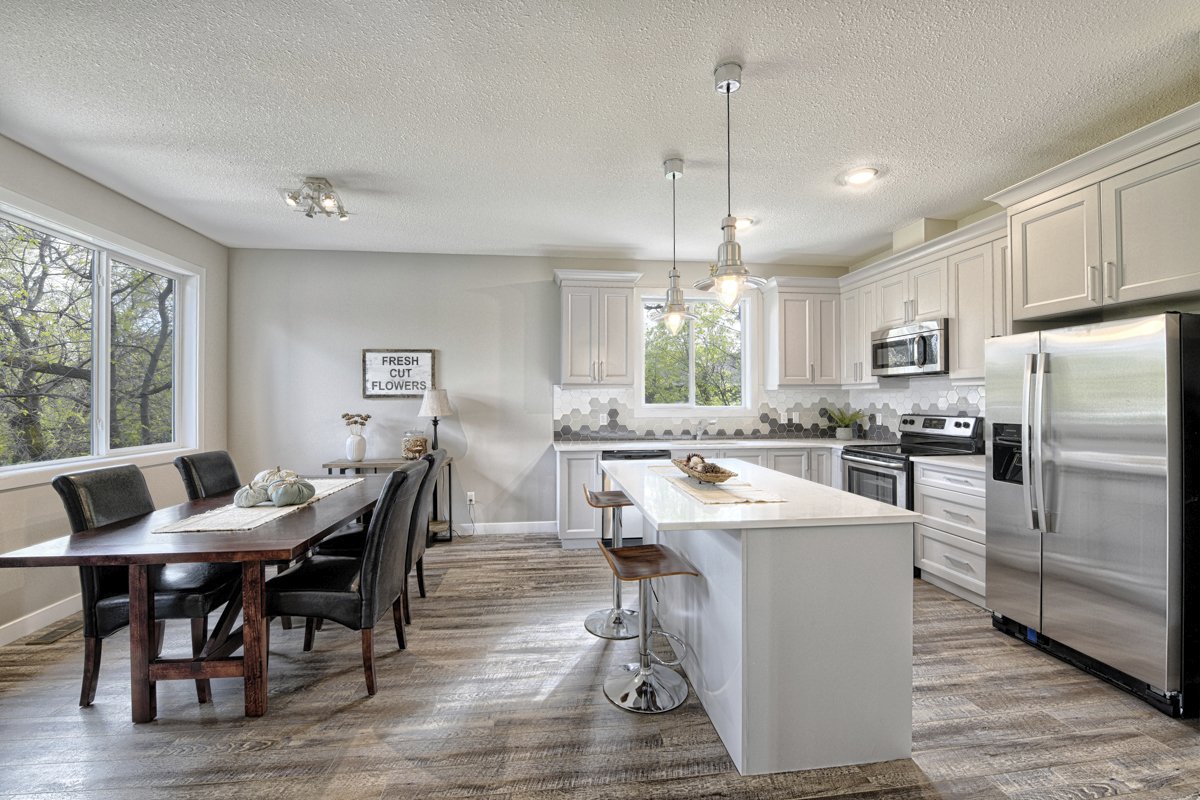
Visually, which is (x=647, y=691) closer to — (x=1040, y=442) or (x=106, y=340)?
(x=1040, y=442)

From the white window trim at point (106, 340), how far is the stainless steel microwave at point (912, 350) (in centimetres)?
538

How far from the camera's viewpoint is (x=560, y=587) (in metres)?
3.41

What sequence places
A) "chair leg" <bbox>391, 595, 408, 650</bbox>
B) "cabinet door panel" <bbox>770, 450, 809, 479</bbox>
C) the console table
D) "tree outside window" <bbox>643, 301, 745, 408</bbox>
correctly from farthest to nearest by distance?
"tree outside window" <bbox>643, 301, 745, 408</bbox>, "cabinet door panel" <bbox>770, 450, 809, 479</bbox>, the console table, "chair leg" <bbox>391, 595, 408, 650</bbox>

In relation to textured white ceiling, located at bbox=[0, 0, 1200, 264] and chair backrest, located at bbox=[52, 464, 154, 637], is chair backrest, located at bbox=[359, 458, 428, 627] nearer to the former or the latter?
chair backrest, located at bbox=[52, 464, 154, 637]

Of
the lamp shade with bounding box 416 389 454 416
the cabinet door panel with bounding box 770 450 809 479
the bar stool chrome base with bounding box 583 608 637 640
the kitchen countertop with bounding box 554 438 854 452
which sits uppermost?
the lamp shade with bounding box 416 389 454 416

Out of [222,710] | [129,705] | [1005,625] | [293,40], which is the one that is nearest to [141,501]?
[129,705]

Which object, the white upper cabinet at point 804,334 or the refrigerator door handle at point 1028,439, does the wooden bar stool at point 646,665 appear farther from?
the white upper cabinet at point 804,334

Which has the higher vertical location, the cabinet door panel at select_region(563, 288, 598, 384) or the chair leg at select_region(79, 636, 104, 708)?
the cabinet door panel at select_region(563, 288, 598, 384)

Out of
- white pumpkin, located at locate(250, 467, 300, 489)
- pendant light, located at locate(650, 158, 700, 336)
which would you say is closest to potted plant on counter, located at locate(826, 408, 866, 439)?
pendant light, located at locate(650, 158, 700, 336)

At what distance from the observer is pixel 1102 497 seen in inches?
86.8

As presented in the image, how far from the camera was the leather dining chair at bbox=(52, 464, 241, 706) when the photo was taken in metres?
2.05

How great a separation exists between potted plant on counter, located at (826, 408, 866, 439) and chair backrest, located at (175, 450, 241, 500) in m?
4.76

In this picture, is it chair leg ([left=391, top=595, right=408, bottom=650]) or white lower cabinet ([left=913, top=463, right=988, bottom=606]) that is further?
white lower cabinet ([left=913, top=463, right=988, bottom=606])

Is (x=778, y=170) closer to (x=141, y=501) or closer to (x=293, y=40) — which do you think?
(x=293, y=40)
